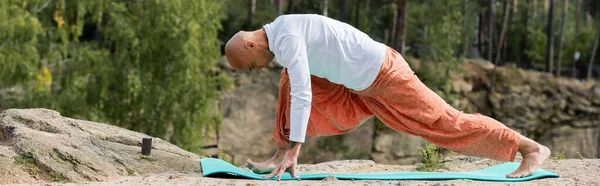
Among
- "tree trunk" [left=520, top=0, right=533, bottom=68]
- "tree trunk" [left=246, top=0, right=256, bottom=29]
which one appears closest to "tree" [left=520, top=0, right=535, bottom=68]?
"tree trunk" [left=520, top=0, right=533, bottom=68]

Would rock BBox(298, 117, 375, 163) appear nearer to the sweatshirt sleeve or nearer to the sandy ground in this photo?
the sandy ground

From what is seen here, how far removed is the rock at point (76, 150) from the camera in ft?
22.3

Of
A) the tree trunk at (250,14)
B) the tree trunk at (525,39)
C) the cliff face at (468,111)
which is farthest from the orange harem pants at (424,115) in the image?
the tree trunk at (525,39)

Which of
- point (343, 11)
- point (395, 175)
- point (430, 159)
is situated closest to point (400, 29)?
point (343, 11)

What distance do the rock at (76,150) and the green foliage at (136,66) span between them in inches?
634

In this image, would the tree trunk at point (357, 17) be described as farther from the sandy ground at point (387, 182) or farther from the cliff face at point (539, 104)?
the sandy ground at point (387, 182)

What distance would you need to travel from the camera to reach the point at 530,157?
6832mm

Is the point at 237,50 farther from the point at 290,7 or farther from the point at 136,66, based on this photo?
the point at 290,7

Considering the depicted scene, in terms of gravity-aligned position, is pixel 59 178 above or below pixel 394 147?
above

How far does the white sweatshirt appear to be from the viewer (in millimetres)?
6430

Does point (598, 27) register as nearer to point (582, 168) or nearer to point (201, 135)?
point (201, 135)

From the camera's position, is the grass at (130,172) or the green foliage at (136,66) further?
the green foliage at (136,66)

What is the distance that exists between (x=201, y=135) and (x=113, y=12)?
15.5 feet

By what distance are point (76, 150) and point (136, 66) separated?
19.2 metres
